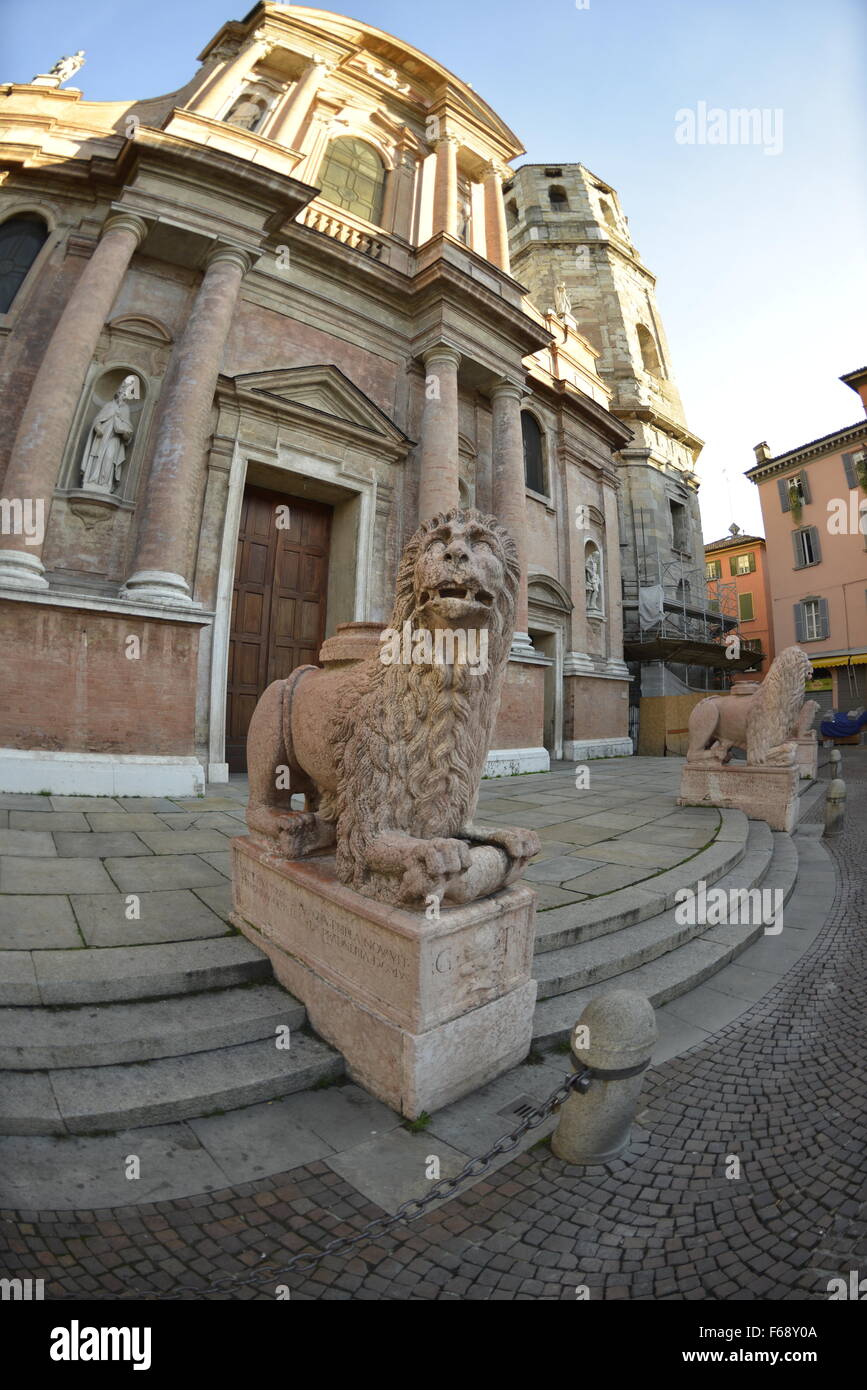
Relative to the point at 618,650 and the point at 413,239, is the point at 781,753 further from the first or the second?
the point at 413,239

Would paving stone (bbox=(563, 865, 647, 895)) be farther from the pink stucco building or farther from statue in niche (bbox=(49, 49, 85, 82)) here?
the pink stucco building

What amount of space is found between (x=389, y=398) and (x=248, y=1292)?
40.7 feet

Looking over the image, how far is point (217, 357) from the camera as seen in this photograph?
8.37 m

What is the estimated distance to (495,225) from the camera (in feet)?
46.0

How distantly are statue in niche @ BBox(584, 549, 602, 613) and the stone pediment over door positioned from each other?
266 inches

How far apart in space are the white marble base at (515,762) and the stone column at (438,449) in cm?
443

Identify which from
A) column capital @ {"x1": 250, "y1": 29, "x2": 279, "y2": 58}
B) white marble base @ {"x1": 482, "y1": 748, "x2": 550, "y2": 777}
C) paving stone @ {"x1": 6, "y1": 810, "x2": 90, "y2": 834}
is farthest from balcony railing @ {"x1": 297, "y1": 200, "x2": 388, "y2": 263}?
paving stone @ {"x1": 6, "y1": 810, "x2": 90, "y2": 834}

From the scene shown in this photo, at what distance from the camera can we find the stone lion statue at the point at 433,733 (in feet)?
7.36

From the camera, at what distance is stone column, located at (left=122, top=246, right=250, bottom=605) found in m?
7.33

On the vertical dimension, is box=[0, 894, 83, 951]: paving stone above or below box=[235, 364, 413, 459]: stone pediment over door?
below

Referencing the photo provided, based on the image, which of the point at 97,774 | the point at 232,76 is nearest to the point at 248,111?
the point at 232,76

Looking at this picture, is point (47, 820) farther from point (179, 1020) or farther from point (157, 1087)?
point (157, 1087)

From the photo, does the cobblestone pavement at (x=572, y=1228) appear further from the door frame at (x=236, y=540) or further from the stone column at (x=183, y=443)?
the door frame at (x=236, y=540)

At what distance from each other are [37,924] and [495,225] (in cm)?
1695
